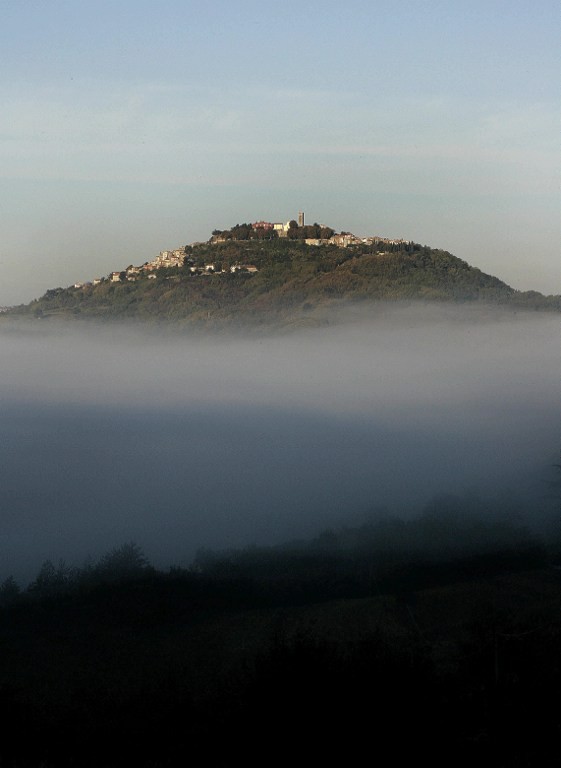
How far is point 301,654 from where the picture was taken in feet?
108

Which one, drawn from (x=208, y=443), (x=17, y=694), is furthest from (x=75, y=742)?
(x=208, y=443)

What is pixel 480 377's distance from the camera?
7303 inches

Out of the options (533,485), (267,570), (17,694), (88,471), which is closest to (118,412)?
(88,471)

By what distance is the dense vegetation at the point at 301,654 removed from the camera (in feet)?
91.2

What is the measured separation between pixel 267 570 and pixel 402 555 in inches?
335

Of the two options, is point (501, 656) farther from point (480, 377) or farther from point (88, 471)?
point (480, 377)

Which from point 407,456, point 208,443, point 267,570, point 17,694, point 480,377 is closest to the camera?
point 17,694

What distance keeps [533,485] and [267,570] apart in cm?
3167

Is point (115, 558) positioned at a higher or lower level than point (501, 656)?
lower

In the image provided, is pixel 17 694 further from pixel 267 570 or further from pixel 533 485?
pixel 533 485

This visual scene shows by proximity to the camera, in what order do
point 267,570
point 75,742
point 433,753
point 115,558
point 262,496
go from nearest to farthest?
1. point 433,753
2. point 75,742
3. point 267,570
4. point 115,558
5. point 262,496

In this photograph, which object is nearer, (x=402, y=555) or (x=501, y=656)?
(x=501, y=656)

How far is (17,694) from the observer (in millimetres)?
37062

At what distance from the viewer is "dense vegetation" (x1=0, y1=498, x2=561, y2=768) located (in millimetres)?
27812
